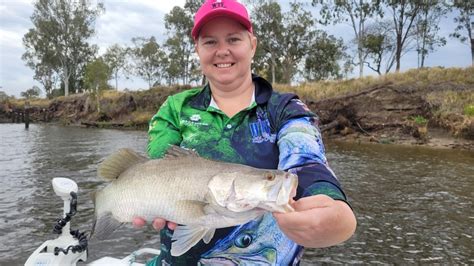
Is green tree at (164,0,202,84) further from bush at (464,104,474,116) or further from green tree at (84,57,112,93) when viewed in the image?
bush at (464,104,474,116)

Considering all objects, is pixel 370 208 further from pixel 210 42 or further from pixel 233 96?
pixel 210 42

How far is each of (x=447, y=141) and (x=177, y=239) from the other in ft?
86.3

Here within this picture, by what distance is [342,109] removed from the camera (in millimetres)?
31812

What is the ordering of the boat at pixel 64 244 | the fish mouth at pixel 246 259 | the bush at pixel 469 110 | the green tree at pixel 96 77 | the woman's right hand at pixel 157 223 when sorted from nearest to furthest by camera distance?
1. the woman's right hand at pixel 157 223
2. the fish mouth at pixel 246 259
3. the boat at pixel 64 244
4. the bush at pixel 469 110
5. the green tree at pixel 96 77

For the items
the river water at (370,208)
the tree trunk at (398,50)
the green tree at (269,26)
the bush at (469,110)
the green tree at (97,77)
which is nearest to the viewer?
the river water at (370,208)

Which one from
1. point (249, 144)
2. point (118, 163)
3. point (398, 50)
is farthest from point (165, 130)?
point (398, 50)

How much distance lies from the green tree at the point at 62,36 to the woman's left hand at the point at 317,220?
73.4 m

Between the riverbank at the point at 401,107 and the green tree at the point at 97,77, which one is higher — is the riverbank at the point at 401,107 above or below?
below

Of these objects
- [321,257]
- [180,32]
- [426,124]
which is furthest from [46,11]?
[321,257]

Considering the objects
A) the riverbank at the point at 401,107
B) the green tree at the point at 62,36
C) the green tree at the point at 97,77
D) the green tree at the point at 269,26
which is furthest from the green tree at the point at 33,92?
the riverbank at the point at 401,107

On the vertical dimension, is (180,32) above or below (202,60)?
above

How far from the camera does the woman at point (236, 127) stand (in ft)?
7.76

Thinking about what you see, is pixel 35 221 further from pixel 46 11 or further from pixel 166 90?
pixel 46 11

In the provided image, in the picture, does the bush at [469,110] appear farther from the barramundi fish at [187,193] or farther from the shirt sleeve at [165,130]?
the barramundi fish at [187,193]
